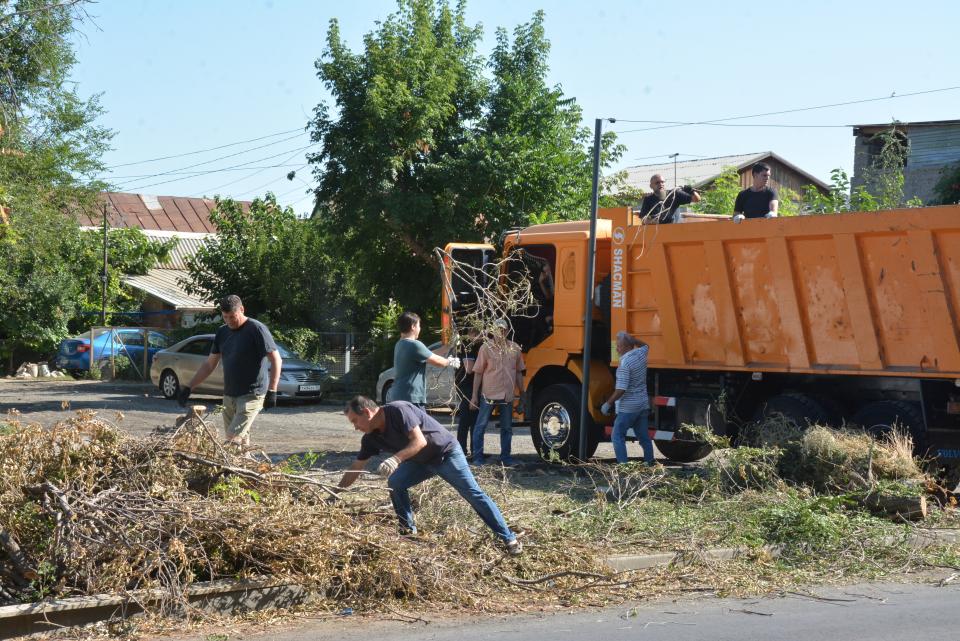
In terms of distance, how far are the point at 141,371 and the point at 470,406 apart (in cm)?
1966

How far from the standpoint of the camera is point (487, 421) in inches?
484

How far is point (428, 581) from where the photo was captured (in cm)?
664

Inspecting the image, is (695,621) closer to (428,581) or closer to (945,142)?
(428,581)

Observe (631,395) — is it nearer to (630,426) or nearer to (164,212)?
(630,426)

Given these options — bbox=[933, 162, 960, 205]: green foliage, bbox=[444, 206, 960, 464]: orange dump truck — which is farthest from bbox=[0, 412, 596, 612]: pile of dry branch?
bbox=[933, 162, 960, 205]: green foliage

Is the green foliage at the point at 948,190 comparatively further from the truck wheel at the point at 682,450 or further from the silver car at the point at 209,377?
the silver car at the point at 209,377

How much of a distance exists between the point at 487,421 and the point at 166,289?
3041 cm

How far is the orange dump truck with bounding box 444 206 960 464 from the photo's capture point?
990cm

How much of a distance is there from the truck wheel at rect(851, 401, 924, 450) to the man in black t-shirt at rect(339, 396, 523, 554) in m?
4.57

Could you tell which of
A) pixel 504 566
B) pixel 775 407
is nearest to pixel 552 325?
pixel 775 407

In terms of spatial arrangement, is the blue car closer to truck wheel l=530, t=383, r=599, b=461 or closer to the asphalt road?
truck wheel l=530, t=383, r=599, b=461

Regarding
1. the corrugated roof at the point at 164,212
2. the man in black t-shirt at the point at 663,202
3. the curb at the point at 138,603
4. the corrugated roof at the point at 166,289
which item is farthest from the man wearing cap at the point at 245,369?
the corrugated roof at the point at 164,212

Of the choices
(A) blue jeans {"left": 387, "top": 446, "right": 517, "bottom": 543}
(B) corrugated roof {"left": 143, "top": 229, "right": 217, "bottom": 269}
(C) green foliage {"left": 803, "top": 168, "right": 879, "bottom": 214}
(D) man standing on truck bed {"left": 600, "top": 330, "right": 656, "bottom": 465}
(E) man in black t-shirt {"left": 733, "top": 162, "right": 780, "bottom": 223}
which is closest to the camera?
(A) blue jeans {"left": 387, "top": 446, "right": 517, "bottom": 543}

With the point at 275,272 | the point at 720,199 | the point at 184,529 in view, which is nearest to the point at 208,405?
the point at 275,272
